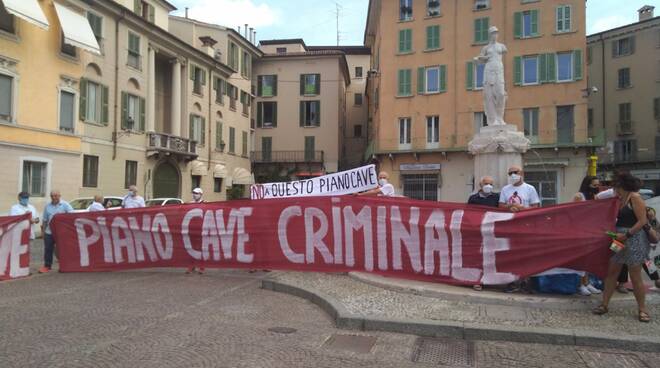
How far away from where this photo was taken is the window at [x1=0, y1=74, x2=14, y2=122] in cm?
2191

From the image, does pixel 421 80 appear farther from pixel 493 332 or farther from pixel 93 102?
pixel 493 332

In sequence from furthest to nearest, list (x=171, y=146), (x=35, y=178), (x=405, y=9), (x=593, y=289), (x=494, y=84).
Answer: (x=405, y=9) < (x=171, y=146) < (x=35, y=178) < (x=494, y=84) < (x=593, y=289)

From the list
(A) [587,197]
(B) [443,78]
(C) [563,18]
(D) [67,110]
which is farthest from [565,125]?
(D) [67,110]

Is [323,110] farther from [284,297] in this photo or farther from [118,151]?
[284,297]

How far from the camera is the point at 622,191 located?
6539mm

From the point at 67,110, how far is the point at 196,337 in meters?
23.3

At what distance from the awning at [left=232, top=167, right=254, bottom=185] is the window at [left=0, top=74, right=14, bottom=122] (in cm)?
2220

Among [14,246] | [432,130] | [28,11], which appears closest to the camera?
[14,246]

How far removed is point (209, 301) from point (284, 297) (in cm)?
117

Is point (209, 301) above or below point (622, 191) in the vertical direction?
below

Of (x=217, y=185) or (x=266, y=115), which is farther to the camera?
(x=266, y=115)

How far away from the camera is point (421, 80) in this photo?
37.8 meters

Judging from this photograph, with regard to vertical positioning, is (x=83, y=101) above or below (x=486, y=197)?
above

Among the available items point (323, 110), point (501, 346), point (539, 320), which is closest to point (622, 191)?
point (539, 320)
